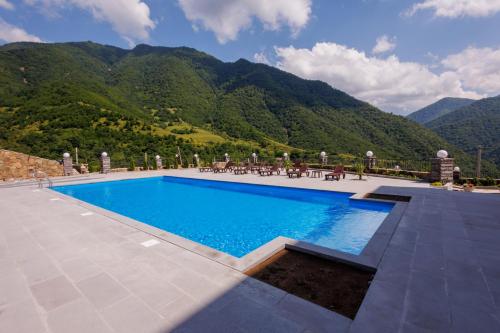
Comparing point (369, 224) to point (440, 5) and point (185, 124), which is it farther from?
point (185, 124)

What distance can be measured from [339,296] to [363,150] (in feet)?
174

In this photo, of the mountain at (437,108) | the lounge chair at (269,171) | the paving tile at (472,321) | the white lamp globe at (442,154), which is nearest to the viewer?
the paving tile at (472,321)

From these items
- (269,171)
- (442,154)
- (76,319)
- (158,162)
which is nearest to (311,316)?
(76,319)

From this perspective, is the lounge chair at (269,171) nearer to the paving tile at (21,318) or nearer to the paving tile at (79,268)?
the paving tile at (79,268)

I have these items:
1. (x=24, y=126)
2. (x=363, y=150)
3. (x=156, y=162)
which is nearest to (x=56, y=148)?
(x=24, y=126)

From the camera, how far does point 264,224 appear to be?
6.16m

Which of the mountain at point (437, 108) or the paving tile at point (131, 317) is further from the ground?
the mountain at point (437, 108)

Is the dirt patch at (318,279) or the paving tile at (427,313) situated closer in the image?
the paving tile at (427,313)

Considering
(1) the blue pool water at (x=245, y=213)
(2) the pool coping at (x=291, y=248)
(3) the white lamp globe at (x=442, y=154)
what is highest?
(3) the white lamp globe at (x=442, y=154)

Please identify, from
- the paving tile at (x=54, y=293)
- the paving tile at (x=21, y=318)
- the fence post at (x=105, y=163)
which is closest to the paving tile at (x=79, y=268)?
the paving tile at (x=54, y=293)

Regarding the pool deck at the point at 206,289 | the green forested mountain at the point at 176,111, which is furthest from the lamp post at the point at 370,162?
the green forested mountain at the point at 176,111

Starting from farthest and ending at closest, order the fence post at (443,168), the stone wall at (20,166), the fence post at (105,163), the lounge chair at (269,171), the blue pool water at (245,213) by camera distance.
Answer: the fence post at (105,163)
the lounge chair at (269,171)
the stone wall at (20,166)
the fence post at (443,168)
the blue pool water at (245,213)

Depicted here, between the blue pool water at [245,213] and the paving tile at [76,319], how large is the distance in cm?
263

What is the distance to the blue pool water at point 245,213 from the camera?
518 cm
